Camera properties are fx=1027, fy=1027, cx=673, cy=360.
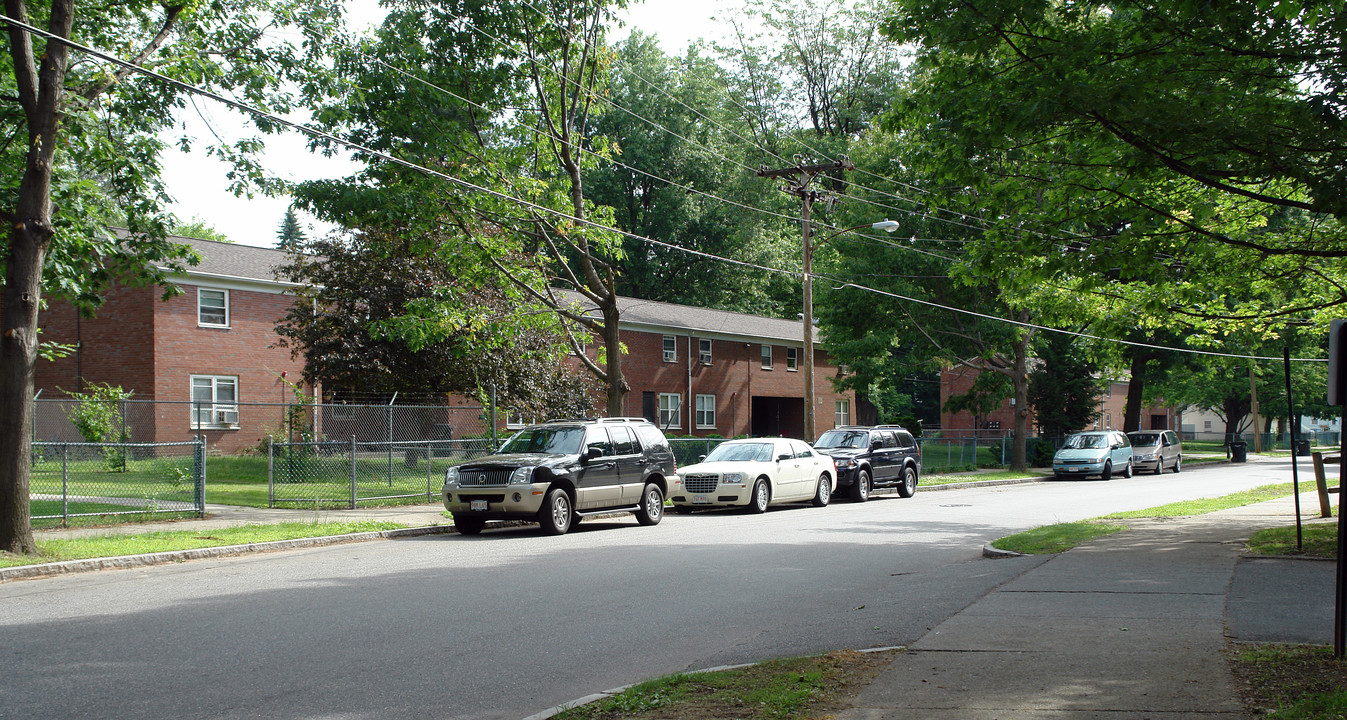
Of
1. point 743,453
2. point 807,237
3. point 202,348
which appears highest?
point 807,237

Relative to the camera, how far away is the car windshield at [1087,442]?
34.4 metres

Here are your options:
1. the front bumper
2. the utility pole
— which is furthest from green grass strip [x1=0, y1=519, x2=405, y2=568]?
the utility pole

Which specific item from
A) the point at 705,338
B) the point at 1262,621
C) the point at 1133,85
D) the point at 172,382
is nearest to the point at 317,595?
the point at 1262,621

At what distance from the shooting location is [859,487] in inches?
966

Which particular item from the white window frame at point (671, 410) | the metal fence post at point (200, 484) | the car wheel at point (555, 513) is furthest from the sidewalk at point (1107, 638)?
the white window frame at point (671, 410)

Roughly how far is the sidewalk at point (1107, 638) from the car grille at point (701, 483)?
9305 millimetres

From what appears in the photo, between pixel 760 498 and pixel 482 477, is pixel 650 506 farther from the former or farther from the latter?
pixel 482 477

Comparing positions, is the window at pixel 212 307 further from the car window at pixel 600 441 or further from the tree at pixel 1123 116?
the tree at pixel 1123 116

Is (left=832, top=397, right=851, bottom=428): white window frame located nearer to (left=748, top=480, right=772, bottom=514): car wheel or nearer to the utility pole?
the utility pole

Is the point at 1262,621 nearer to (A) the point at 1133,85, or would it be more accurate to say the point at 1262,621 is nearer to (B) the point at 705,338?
(A) the point at 1133,85

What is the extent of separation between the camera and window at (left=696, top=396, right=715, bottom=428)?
152 ft

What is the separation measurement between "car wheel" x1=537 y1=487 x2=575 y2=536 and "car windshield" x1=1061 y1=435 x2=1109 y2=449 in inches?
929

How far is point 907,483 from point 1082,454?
11.2 metres

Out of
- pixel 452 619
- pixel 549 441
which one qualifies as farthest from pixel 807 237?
pixel 452 619
